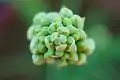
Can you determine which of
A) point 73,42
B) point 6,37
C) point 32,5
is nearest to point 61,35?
point 73,42

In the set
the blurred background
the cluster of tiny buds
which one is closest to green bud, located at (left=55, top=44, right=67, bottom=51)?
the cluster of tiny buds

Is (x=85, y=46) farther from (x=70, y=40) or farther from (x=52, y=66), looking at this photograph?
(x=52, y=66)

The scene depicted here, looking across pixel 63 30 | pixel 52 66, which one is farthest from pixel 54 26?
pixel 52 66

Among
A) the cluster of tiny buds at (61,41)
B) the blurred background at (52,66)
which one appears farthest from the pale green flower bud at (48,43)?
the blurred background at (52,66)

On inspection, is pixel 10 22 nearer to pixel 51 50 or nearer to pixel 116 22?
pixel 116 22

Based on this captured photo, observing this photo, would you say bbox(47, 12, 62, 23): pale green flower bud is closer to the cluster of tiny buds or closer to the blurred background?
the cluster of tiny buds

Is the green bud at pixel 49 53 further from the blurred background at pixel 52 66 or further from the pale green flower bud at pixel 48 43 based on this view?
the blurred background at pixel 52 66
